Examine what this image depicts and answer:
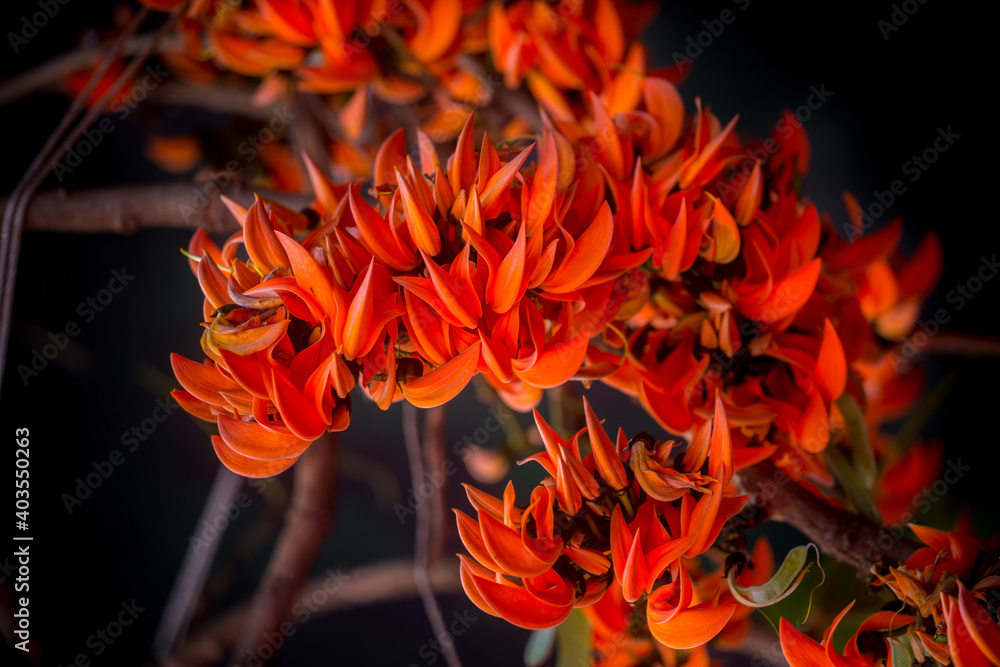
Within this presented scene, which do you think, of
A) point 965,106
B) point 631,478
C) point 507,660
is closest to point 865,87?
point 965,106

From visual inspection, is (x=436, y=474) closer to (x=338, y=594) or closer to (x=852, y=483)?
(x=338, y=594)

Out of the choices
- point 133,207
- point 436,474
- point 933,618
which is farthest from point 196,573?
point 933,618

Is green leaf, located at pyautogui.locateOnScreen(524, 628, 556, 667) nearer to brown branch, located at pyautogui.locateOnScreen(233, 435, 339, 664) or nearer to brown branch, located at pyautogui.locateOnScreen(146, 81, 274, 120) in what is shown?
brown branch, located at pyautogui.locateOnScreen(233, 435, 339, 664)

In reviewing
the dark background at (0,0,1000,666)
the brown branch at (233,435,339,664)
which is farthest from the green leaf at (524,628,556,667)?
the dark background at (0,0,1000,666)

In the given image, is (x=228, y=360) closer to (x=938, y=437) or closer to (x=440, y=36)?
(x=440, y=36)

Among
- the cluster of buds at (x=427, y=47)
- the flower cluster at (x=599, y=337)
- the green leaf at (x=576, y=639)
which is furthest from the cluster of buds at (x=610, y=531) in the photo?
the cluster of buds at (x=427, y=47)

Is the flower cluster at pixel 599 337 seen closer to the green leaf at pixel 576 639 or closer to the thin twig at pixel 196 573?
the green leaf at pixel 576 639
